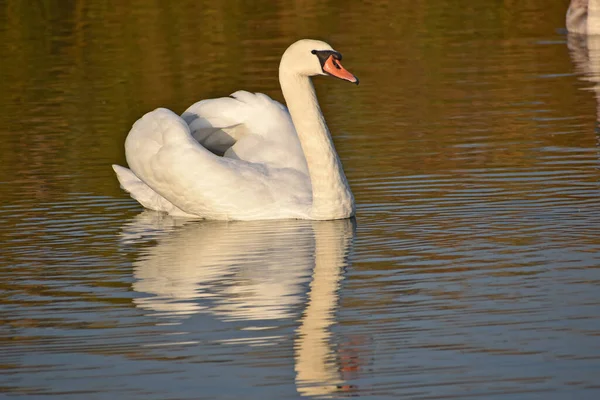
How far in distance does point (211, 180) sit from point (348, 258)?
191cm

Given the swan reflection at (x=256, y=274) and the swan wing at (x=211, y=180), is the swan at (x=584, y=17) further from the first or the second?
the swan reflection at (x=256, y=274)

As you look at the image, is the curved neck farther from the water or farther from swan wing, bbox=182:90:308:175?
swan wing, bbox=182:90:308:175

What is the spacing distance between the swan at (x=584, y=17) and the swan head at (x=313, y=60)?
44.2 feet

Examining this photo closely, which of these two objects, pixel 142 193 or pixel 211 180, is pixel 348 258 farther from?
pixel 142 193

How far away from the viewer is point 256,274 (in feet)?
29.2

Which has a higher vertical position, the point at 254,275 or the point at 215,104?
the point at 215,104

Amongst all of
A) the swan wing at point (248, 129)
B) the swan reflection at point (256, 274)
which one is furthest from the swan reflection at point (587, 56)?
the swan reflection at point (256, 274)

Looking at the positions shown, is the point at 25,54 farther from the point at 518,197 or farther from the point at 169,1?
the point at 518,197

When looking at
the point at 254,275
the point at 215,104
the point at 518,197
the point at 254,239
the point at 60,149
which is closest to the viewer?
the point at 254,275

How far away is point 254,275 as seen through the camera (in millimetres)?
8891

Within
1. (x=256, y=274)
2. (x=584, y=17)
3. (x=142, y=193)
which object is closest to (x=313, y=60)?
(x=142, y=193)

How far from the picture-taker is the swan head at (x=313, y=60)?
10586 millimetres

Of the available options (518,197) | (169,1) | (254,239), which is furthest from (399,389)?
(169,1)

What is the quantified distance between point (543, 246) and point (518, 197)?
1751mm
